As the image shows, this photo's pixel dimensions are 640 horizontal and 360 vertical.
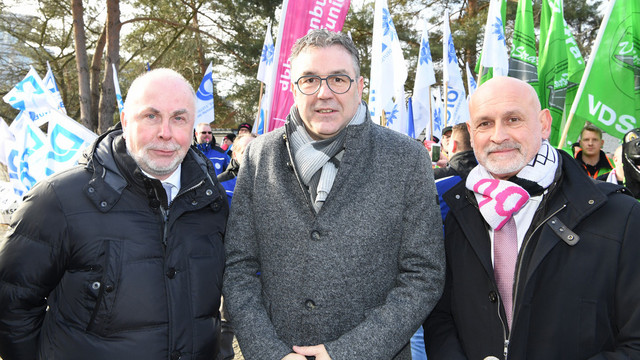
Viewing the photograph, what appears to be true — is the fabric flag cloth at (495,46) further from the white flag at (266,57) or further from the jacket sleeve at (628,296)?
the jacket sleeve at (628,296)

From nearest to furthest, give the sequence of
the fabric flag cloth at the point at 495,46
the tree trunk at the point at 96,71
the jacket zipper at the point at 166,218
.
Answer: the jacket zipper at the point at 166,218
the fabric flag cloth at the point at 495,46
the tree trunk at the point at 96,71

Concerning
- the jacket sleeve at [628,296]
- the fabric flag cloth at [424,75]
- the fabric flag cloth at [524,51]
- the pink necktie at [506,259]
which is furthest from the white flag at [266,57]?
the jacket sleeve at [628,296]

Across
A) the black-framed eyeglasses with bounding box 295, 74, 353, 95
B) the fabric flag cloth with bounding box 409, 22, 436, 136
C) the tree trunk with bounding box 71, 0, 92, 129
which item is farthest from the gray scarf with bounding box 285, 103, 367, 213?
the tree trunk with bounding box 71, 0, 92, 129

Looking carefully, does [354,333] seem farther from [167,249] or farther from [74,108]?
[74,108]

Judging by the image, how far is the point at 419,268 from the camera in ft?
5.50

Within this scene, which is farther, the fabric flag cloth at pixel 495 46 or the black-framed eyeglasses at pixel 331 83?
the fabric flag cloth at pixel 495 46

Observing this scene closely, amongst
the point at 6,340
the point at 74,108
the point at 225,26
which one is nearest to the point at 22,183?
the point at 6,340

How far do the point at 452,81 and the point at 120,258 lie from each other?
6.94 meters

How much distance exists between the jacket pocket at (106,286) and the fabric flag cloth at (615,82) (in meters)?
4.08

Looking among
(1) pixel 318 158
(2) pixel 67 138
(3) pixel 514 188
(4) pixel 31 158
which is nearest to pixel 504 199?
(3) pixel 514 188

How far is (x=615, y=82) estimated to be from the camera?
421cm

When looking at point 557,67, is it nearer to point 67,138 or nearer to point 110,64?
point 67,138

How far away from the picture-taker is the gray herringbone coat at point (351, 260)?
165cm

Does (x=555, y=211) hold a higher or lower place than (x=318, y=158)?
lower
